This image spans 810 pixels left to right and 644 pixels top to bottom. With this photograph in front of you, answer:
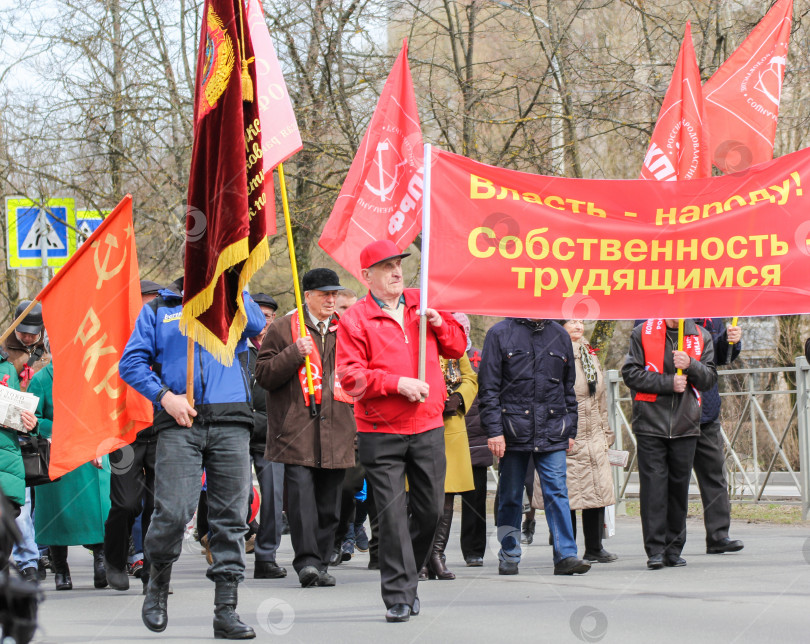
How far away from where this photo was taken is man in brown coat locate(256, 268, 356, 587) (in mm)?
8312

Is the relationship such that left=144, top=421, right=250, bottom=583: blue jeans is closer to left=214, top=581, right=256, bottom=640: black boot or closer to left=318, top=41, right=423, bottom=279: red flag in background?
left=214, top=581, right=256, bottom=640: black boot

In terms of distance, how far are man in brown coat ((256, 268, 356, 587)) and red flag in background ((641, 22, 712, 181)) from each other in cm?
237

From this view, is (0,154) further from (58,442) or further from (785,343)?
(58,442)

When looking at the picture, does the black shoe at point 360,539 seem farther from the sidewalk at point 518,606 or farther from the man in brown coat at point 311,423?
the man in brown coat at point 311,423

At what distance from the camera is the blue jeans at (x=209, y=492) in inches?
244

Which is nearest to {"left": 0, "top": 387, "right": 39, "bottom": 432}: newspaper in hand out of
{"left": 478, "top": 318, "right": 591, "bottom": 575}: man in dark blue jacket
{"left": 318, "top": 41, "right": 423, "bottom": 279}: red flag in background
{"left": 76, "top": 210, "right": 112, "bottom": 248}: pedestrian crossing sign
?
{"left": 318, "top": 41, "right": 423, "bottom": 279}: red flag in background

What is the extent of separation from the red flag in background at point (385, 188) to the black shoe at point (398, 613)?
2.93 meters

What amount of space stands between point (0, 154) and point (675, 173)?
14829 millimetres

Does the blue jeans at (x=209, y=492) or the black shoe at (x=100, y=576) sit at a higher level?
the blue jeans at (x=209, y=492)

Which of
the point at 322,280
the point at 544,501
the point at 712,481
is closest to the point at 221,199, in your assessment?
the point at 322,280

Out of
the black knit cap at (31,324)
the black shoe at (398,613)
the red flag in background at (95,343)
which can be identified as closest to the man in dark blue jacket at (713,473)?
the black shoe at (398,613)

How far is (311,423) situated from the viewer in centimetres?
848

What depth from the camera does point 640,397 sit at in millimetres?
8789

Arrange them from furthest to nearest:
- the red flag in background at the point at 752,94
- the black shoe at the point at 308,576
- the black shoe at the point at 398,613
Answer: the red flag in background at the point at 752,94 < the black shoe at the point at 308,576 < the black shoe at the point at 398,613
